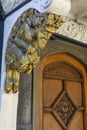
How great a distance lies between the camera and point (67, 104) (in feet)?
7.79

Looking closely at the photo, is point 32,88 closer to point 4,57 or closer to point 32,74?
point 32,74

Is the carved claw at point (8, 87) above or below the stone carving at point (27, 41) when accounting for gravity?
below

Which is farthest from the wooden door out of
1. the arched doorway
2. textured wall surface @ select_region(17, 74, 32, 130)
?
textured wall surface @ select_region(17, 74, 32, 130)

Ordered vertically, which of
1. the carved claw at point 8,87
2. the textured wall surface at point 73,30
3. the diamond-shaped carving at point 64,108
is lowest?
the diamond-shaped carving at point 64,108

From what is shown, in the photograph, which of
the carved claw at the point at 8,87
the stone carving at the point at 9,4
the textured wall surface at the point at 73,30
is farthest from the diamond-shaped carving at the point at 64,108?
the stone carving at the point at 9,4

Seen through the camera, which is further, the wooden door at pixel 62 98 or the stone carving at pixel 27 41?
the wooden door at pixel 62 98

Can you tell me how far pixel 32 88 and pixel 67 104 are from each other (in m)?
0.38

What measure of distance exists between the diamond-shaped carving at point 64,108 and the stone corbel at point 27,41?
55cm

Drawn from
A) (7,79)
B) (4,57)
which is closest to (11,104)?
(7,79)

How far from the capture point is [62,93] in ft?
7.77

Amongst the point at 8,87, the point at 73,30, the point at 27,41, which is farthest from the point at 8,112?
the point at 73,30

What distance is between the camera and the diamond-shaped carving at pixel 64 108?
91.0 inches

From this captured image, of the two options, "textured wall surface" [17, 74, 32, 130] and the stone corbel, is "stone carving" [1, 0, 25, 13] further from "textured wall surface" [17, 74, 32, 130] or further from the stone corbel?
"textured wall surface" [17, 74, 32, 130]

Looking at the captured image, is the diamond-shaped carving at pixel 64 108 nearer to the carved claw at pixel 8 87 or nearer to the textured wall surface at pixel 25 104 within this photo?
the textured wall surface at pixel 25 104
